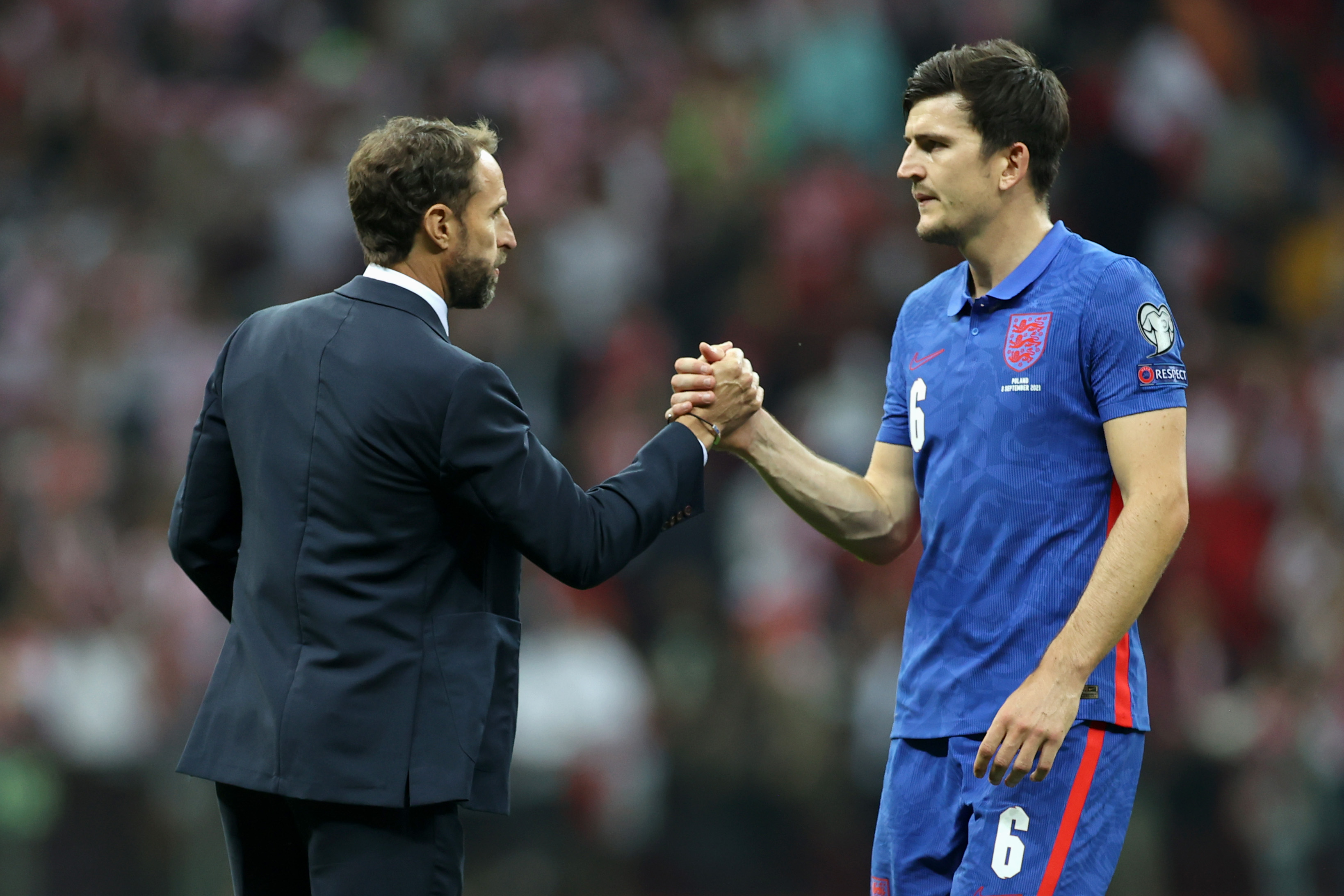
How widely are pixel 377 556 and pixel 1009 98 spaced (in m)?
1.60

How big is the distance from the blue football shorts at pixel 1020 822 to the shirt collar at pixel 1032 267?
891 millimetres

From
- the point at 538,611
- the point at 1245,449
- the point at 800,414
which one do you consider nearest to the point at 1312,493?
the point at 1245,449

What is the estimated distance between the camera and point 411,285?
3.07 m

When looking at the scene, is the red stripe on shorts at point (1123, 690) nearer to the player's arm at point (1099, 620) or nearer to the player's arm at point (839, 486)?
the player's arm at point (1099, 620)

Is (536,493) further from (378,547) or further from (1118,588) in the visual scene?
(1118,588)

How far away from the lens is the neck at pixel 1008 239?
10.8 feet

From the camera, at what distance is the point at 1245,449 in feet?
25.5

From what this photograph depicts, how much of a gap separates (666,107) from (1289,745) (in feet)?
16.1

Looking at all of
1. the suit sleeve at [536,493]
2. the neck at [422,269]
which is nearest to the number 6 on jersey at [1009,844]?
the suit sleeve at [536,493]

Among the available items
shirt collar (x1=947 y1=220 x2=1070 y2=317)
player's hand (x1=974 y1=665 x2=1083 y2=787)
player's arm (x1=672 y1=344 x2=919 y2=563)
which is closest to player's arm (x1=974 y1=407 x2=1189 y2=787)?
player's hand (x1=974 y1=665 x2=1083 y2=787)

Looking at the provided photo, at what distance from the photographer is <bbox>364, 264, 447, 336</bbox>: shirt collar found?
3064mm

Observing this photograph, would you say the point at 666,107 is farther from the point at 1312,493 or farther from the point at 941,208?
the point at 941,208

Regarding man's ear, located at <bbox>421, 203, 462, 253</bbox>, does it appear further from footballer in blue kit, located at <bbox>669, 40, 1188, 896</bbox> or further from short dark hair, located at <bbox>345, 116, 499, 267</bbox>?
footballer in blue kit, located at <bbox>669, 40, 1188, 896</bbox>

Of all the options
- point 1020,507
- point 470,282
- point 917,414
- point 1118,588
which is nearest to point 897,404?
point 917,414
